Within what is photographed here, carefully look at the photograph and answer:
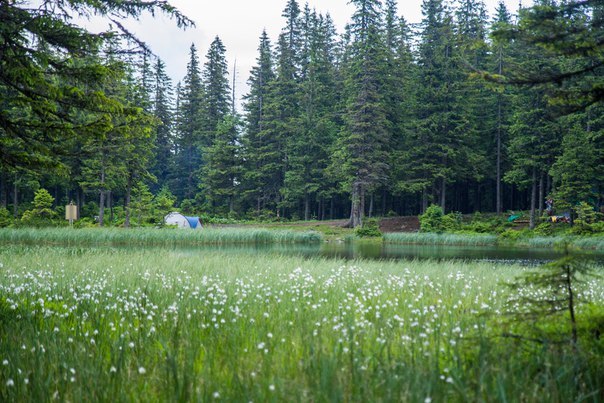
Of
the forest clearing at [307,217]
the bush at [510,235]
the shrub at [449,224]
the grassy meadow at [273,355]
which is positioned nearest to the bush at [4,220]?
the forest clearing at [307,217]

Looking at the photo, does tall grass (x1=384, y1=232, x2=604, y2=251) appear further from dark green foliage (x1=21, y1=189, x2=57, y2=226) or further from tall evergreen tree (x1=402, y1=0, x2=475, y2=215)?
dark green foliage (x1=21, y1=189, x2=57, y2=226)

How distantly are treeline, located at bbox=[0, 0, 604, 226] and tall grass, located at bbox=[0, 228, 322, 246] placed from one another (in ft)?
19.5

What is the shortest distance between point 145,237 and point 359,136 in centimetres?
1905

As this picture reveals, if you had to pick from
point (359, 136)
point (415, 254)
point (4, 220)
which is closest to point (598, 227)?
point (415, 254)

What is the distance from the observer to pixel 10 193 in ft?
165

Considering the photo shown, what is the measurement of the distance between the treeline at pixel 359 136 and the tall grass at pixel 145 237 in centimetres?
595

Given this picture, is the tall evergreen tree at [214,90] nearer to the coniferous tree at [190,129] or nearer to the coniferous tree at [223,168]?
the coniferous tree at [190,129]

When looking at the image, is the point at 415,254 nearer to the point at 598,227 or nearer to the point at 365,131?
the point at 598,227

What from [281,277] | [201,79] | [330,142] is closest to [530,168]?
[330,142]

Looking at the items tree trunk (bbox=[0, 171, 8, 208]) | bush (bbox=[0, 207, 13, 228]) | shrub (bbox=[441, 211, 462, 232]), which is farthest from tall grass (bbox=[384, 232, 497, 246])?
tree trunk (bbox=[0, 171, 8, 208])

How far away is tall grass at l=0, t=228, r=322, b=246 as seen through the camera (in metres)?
24.6

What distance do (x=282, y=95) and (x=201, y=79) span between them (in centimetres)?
1849

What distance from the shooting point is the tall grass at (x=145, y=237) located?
968 inches

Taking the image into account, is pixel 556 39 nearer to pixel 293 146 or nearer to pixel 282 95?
pixel 293 146
